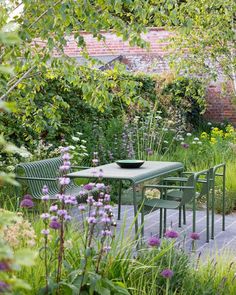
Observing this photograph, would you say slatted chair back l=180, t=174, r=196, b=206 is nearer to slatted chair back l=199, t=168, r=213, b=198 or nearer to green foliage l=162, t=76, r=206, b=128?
slatted chair back l=199, t=168, r=213, b=198

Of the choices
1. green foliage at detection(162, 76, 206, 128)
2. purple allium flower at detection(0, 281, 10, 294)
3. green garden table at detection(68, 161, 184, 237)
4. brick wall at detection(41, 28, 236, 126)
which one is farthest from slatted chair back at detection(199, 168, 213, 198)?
brick wall at detection(41, 28, 236, 126)

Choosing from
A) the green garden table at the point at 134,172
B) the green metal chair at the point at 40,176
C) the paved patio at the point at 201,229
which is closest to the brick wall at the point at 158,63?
the paved patio at the point at 201,229

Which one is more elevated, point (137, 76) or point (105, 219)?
point (137, 76)

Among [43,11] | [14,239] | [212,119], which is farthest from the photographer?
[212,119]

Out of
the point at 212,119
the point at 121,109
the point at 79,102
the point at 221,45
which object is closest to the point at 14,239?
the point at 79,102

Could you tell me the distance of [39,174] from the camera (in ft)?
23.0

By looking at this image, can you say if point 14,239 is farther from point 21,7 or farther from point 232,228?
point 232,228

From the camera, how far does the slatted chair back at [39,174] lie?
673cm

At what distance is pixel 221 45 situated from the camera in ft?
35.3

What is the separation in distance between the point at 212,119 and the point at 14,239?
13.4 meters

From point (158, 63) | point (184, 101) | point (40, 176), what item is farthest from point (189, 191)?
point (158, 63)

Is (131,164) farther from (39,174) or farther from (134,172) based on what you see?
(39,174)

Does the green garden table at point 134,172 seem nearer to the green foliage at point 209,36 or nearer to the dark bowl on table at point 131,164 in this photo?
the dark bowl on table at point 131,164

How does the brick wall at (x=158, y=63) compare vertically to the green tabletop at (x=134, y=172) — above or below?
above
